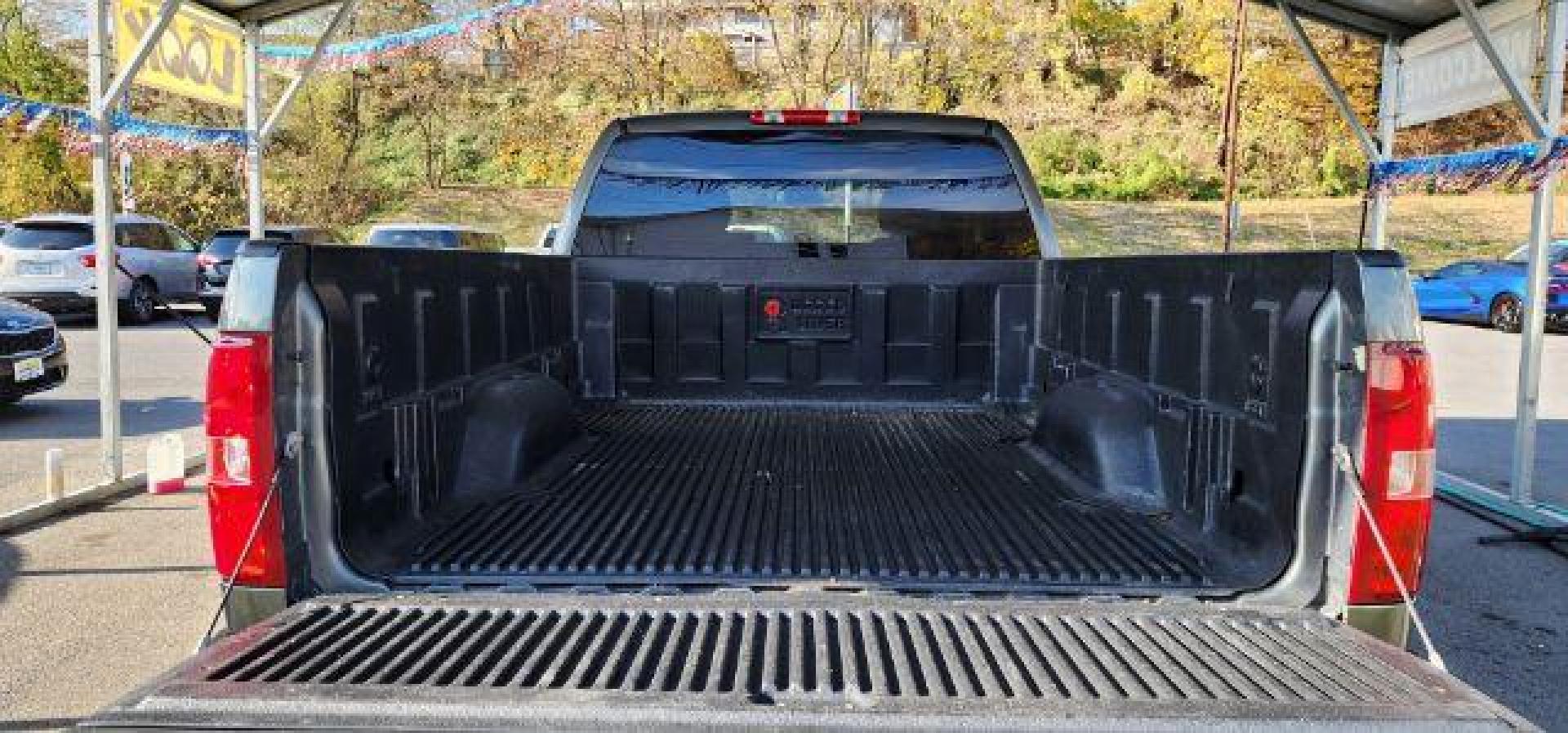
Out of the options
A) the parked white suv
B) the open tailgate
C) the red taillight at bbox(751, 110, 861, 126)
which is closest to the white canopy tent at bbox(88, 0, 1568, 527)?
the red taillight at bbox(751, 110, 861, 126)

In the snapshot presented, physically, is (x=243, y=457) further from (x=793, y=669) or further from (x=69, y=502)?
(x=69, y=502)

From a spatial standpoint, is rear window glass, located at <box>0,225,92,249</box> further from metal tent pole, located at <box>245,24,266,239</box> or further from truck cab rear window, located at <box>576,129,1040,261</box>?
truck cab rear window, located at <box>576,129,1040,261</box>

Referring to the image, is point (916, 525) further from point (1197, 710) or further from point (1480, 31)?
point (1480, 31)

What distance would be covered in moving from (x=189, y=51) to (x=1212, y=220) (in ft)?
108

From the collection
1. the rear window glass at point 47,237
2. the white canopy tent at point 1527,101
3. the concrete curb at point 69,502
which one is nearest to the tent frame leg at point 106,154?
the concrete curb at point 69,502

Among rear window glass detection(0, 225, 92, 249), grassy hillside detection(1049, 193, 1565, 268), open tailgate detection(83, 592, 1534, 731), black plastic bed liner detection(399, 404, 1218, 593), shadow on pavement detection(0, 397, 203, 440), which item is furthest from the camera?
grassy hillside detection(1049, 193, 1565, 268)

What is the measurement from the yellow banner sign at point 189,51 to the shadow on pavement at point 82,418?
10.3 feet

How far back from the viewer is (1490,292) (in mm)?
19844

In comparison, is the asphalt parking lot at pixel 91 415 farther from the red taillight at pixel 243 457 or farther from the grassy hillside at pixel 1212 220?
the grassy hillside at pixel 1212 220

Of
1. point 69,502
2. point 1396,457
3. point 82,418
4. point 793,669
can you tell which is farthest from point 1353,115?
point 82,418

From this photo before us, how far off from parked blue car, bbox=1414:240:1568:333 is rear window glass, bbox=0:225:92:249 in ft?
72.5

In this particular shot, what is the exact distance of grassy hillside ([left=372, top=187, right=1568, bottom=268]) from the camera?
3206 centimetres

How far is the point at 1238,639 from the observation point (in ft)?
7.18

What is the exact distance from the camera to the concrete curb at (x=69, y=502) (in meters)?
6.01
